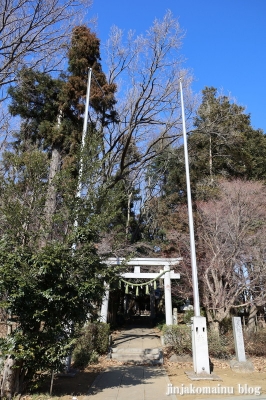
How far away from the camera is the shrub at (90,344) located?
8.34 meters

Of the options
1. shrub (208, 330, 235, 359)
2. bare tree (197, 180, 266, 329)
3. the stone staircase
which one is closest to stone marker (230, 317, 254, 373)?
shrub (208, 330, 235, 359)

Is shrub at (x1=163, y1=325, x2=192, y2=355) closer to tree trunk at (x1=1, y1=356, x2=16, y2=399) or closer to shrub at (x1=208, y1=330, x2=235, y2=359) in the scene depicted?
shrub at (x1=208, y1=330, x2=235, y2=359)

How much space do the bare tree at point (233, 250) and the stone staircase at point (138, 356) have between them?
281cm

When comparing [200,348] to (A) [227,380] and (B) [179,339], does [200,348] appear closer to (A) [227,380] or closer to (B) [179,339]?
(A) [227,380]

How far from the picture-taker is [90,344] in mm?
9188

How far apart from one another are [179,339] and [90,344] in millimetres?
2832

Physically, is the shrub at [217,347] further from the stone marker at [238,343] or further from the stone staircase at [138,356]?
the stone staircase at [138,356]

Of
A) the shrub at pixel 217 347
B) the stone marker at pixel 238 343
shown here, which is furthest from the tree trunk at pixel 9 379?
the shrub at pixel 217 347

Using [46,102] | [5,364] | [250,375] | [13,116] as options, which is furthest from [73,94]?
[250,375]

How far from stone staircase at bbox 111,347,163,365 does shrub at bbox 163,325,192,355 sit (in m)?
0.48

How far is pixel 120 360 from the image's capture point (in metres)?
9.28

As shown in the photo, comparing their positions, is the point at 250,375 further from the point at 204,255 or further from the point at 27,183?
the point at 27,183

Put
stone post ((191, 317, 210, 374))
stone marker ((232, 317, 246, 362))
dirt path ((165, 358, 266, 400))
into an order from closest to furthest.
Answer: dirt path ((165, 358, 266, 400))
stone post ((191, 317, 210, 374))
stone marker ((232, 317, 246, 362))

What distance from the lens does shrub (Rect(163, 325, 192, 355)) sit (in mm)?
9062
